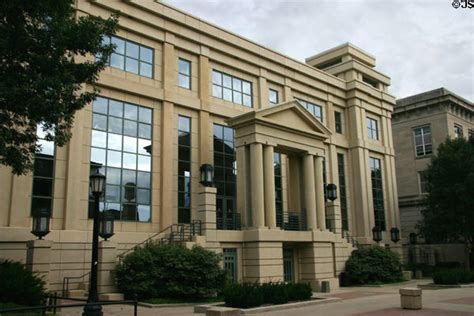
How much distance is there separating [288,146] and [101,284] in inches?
509

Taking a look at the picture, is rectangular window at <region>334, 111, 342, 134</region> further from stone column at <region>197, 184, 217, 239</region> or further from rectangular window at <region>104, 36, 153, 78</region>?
stone column at <region>197, 184, 217, 239</region>

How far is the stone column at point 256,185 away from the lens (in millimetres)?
26078

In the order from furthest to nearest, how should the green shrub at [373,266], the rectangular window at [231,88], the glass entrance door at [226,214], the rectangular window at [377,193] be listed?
the rectangular window at [377,193], the rectangular window at [231,88], the green shrub at [373,266], the glass entrance door at [226,214]

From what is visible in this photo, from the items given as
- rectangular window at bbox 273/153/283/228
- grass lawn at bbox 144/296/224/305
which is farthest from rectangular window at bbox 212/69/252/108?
grass lawn at bbox 144/296/224/305

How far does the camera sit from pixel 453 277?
1067 inches

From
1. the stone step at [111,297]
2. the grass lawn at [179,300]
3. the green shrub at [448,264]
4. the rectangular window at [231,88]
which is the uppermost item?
the rectangular window at [231,88]

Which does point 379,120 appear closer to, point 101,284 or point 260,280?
point 260,280

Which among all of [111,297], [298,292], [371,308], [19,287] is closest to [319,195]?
[298,292]

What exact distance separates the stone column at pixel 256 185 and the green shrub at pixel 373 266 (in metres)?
8.42

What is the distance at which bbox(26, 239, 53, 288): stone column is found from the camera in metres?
19.0

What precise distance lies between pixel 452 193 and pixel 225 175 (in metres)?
17.3

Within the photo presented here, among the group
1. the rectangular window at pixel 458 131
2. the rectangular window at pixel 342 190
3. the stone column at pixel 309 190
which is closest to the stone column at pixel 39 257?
the stone column at pixel 309 190

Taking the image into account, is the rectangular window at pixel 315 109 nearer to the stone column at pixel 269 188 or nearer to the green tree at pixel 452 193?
the green tree at pixel 452 193

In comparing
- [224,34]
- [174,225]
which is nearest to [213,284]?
[174,225]
